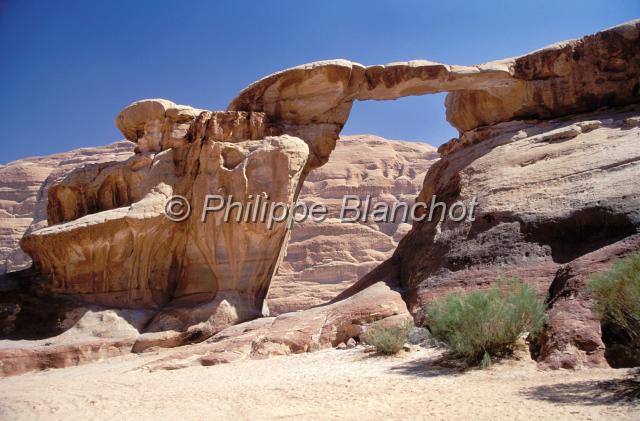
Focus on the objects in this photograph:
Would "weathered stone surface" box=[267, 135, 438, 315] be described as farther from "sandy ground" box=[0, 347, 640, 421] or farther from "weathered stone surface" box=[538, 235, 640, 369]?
"weathered stone surface" box=[538, 235, 640, 369]

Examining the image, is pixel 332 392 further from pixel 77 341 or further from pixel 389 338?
pixel 77 341

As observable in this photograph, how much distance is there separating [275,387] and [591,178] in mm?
8182

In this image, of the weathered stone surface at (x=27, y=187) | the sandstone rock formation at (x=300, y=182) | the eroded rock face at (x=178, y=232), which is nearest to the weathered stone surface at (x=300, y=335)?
the sandstone rock formation at (x=300, y=182)

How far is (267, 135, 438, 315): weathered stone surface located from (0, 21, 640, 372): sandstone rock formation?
1603 cm

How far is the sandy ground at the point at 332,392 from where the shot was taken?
571 cm

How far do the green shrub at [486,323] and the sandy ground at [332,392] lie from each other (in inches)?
13.9

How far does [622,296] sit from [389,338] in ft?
12.8

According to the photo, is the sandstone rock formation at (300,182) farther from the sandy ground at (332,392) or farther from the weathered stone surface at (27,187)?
the weathered stone surface at (27,187)

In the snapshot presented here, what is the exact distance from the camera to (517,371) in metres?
7.36

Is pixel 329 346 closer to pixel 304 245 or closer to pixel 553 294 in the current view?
pixel 553 294

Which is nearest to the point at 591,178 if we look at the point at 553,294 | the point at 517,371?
the point at 553,294

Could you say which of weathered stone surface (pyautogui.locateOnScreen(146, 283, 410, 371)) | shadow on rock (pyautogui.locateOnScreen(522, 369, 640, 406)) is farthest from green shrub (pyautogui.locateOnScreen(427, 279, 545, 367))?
weathered stone surface (pyautogui.locateOnScreen(146, 283, 410, 371))

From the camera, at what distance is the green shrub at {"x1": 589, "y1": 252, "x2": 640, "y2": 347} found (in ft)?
20.3

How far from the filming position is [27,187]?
5422 centimetres
